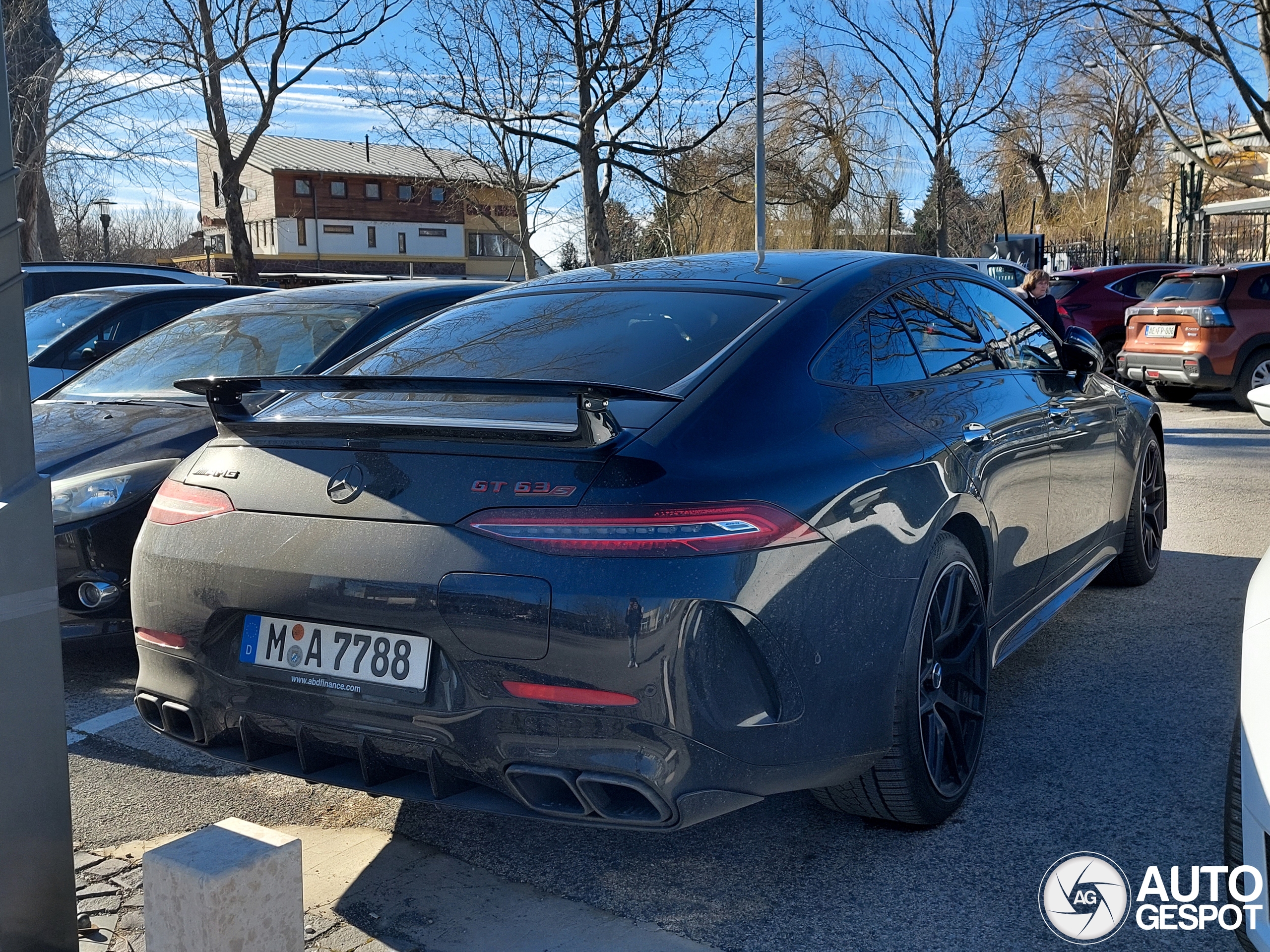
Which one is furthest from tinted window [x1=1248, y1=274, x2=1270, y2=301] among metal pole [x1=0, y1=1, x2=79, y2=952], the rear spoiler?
metal pole [x1=0, y1=1, x2=79, y2=952]

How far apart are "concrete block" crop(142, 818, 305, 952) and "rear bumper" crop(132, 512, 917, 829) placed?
331 mm

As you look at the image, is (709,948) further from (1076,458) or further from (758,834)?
(1076,458)

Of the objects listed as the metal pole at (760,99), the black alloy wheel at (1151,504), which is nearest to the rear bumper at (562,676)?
the black alloy wheel at (1151,504)

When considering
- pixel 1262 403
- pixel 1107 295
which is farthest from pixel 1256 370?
pixel 1262 403

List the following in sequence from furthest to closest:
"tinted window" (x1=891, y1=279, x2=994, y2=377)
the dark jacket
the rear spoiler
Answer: the dark jacket
"tinted window" (x1=891, y1=279, x2=994, y2=377)
the rear spoiler

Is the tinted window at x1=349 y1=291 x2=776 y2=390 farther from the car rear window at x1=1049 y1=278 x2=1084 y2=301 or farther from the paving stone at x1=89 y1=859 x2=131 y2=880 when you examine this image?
the car rear window at x1=1049 y1=278 x2=1084 y2=301

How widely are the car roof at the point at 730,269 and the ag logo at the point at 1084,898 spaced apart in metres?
1.73

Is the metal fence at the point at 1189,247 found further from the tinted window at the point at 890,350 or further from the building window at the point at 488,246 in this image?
the building window at the point at 488,246

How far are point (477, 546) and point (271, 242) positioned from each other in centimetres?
7463

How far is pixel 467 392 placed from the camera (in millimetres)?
2844

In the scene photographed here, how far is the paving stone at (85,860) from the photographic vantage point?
3.21 m

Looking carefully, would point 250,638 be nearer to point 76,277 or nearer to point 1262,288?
point 76,277

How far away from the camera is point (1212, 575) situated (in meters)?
6.04

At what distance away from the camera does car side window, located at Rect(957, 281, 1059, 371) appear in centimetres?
436
